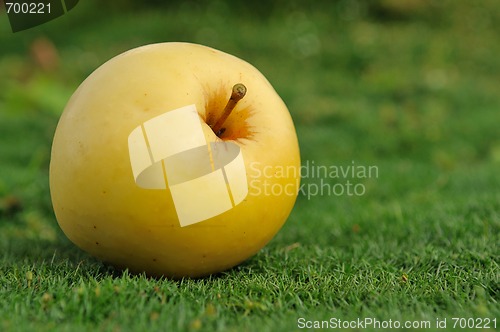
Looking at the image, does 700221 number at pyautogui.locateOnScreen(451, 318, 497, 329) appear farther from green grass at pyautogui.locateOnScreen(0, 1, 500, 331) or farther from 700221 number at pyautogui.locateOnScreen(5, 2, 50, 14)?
700221 number at pyautogui.locateOnScreen(5, 2, 50, 14)

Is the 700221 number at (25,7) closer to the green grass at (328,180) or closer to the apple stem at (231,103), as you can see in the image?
the green grass at (328,180)

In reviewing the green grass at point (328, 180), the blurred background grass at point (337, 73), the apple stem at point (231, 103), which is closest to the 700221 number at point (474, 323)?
the green grass at point (328, 180)

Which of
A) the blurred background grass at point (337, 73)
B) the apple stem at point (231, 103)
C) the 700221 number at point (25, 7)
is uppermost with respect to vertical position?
the 700221 number at point (25, 7)

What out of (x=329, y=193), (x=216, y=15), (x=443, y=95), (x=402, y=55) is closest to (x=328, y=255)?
(x=329, y=193)

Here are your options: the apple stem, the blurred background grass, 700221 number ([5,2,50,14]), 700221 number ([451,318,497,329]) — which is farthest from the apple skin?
700221 number ([5,2,50,14])

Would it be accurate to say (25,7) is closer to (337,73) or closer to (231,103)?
(337,73)
